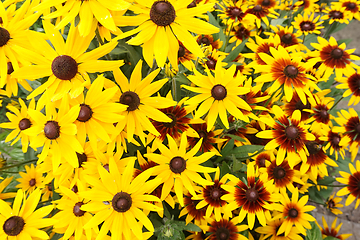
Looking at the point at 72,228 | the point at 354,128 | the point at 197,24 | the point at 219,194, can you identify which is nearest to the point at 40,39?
the point at 197,24

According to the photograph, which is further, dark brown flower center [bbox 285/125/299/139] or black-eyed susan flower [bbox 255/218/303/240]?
black-eyed susan flower [bbox 255/218/303/240]

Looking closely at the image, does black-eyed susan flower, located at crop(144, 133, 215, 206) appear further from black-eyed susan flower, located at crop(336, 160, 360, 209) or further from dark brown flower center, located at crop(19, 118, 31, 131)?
black-eyed susan flower, located at crop(336, 160, 360, 209)

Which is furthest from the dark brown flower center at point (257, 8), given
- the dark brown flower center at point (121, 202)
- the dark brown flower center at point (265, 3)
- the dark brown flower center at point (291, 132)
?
the dark brown flower center at point (121, 202)

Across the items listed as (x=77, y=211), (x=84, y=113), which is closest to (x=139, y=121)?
(x=84, y=113)

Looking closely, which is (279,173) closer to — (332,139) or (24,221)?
(332,139)

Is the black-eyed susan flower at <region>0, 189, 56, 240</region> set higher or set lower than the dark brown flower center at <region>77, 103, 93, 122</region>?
lower

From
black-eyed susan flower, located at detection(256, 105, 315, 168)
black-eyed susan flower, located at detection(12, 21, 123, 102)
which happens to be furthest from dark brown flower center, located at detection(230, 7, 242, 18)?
black-eyed susan flower, located at detection(12, 21, 123, 102)

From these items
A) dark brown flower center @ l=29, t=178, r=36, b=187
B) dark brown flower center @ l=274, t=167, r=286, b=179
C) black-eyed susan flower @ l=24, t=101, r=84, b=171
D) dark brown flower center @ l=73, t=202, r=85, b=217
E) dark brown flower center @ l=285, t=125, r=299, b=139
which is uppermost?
black-eyed susan flower @ l=24, t=101, r=84, b=171
